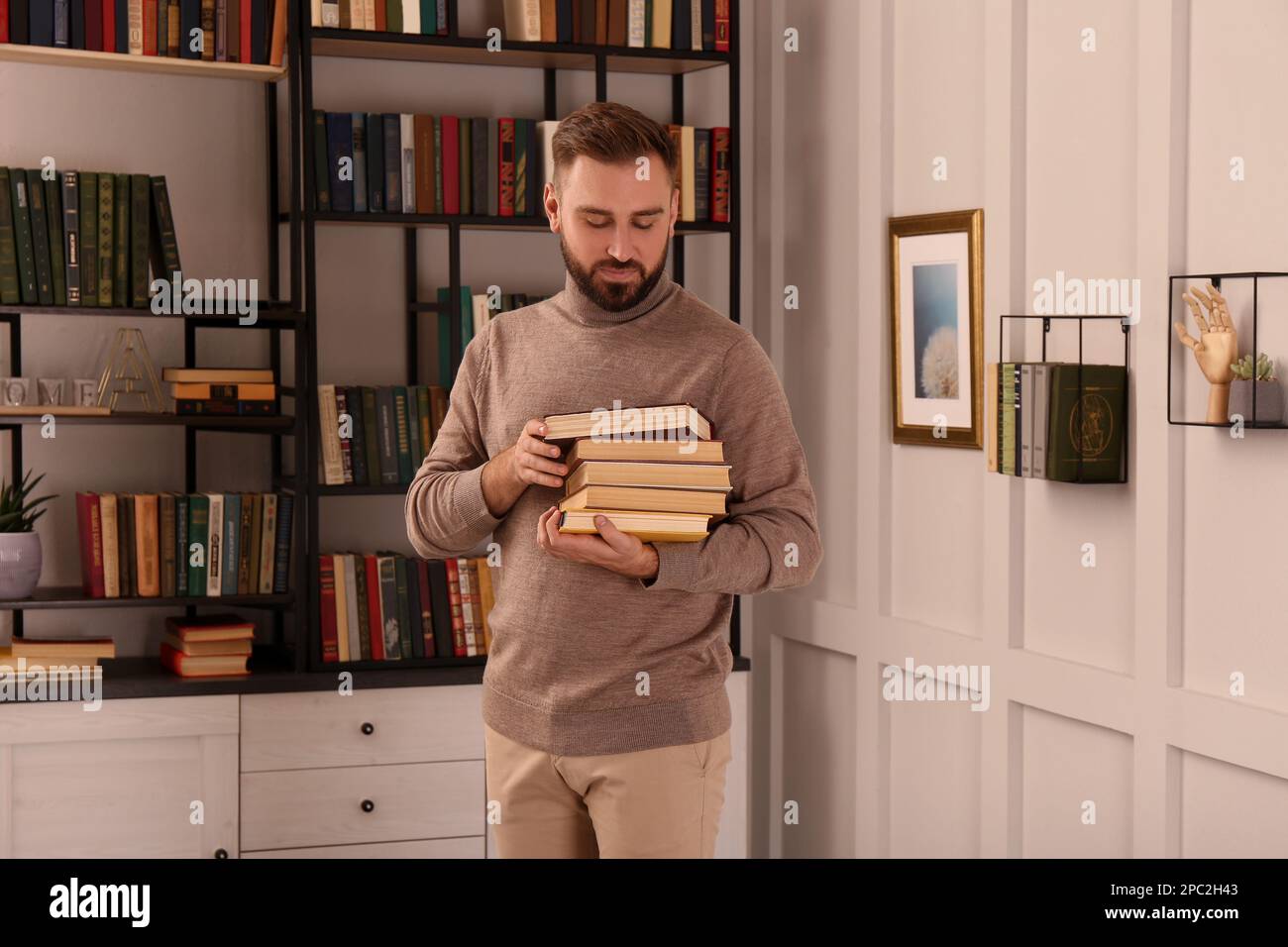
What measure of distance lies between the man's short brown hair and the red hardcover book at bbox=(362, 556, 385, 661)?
5.94 feet

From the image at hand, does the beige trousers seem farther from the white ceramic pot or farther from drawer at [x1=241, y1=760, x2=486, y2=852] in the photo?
the white ceramic pot

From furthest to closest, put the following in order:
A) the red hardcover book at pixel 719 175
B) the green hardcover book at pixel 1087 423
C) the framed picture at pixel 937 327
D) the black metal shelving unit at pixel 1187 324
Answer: the red hardcover book at pixel 719 175, the framed picture at pixel 937 327, the green hardcover book at pixel 1087 423, the black metal shelving unit at pixel 1187 324

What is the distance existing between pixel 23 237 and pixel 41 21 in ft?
1.64

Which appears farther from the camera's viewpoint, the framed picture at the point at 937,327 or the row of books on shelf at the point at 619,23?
the row of books on shelf at the point at 619,23

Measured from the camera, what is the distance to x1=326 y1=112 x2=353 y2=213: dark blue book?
3326 millimetres

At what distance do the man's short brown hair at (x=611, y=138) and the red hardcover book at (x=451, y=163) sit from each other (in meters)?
1.68

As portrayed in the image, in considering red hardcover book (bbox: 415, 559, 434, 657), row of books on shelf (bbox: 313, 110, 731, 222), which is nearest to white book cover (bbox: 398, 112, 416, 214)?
row of books on shelf (bbox: 313, 110, 731, 222)

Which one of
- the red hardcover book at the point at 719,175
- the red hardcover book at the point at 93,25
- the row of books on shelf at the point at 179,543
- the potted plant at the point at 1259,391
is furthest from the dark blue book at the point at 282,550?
the potted plant at the point at 1259,391

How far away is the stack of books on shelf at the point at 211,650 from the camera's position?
328cm

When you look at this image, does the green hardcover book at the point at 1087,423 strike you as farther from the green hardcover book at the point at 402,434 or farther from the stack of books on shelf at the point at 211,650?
the stack of books on shelf at the point at 211,650

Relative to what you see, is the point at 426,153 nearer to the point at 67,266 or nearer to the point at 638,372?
the point at 67,266

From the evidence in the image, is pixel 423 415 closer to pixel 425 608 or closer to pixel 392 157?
pixel 425 608

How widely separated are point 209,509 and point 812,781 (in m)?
1.70

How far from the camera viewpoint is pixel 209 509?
3.30 m
